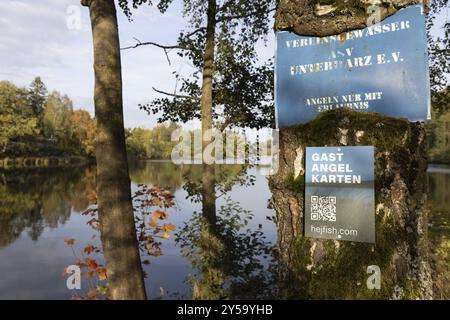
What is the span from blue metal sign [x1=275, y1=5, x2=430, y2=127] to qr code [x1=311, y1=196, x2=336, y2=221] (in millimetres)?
855

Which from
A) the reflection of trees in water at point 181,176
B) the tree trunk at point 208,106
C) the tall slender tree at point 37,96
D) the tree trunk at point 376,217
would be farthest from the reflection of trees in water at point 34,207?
the tall slender tree at point 37,96

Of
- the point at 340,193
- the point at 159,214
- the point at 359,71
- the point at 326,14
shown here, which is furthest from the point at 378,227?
the point at 159,214

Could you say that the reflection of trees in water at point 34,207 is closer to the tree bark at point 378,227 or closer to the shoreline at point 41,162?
the tree bark at point 378,227

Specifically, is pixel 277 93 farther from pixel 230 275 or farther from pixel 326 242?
pixel 230 275

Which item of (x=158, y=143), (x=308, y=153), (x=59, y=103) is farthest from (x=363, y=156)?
(x=158, y=143)

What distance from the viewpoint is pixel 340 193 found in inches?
129

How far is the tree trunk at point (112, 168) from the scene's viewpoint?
432 centimetres

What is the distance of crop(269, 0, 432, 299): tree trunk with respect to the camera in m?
3.15

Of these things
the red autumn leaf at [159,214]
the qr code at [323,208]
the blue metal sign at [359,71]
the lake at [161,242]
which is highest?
the blue metal sign at [359,71]

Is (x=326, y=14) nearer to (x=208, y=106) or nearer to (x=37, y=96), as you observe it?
(x=208, y=106)

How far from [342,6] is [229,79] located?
8.11m

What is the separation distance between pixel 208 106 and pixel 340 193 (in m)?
7.31

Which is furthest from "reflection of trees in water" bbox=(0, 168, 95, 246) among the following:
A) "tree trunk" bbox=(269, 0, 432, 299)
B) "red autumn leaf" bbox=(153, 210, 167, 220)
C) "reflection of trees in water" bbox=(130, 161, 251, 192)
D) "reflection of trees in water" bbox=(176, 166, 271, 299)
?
"tree trunk" bbox=(269, 0, 432, 299)

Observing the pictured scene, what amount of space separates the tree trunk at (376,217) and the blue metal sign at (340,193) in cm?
7
